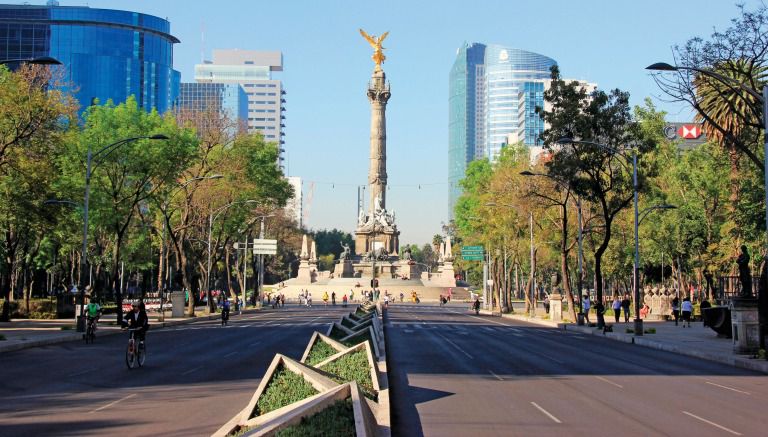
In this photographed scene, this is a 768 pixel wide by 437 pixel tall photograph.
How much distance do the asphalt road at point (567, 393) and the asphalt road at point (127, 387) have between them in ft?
11.1

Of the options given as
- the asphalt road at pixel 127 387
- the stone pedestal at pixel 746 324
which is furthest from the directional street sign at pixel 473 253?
the stone pedestal at pixel 746 324

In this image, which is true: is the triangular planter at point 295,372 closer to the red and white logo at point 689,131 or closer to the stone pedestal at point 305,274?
the stone pedestal at point 305,274

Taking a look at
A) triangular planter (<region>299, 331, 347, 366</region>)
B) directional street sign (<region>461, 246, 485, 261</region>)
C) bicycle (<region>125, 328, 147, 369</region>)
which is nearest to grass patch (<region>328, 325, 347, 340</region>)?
triangular planter (<region>299, 331, 347, 366</region>)

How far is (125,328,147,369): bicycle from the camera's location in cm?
2398

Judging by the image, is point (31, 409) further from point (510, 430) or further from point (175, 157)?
point (175, 157)

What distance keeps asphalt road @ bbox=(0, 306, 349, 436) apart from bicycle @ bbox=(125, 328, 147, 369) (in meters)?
0.28

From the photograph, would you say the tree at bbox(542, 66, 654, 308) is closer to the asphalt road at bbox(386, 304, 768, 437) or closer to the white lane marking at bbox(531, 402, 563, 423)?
the asphalt road at bbox(386, 304, 768, 437)

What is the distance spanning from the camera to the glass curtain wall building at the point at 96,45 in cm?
Answer: 16060

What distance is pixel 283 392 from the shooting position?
466 inches

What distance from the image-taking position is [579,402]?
1755cm

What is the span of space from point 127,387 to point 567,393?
909 centimetres

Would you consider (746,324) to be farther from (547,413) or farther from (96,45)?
(96,45)

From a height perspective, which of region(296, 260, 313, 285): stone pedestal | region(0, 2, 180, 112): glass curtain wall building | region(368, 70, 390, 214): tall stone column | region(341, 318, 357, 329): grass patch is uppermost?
region(0, 2, 180, 112): glass curtain wall building

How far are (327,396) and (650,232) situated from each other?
6191 cm
